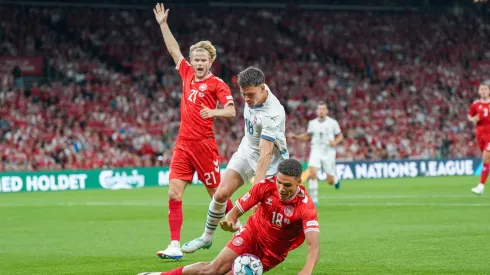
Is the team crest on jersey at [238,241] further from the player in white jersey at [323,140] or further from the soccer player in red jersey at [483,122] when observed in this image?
the soccer player in red jersey at [483,122]

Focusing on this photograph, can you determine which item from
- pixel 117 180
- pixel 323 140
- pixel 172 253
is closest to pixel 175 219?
pixel 172 253

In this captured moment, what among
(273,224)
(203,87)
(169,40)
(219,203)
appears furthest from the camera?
(169,40)

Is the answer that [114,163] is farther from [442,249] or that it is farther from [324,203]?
[442,249]

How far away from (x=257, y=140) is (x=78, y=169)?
2370 centimetres

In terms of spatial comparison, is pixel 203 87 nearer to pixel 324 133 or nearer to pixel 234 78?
pixel 324 133

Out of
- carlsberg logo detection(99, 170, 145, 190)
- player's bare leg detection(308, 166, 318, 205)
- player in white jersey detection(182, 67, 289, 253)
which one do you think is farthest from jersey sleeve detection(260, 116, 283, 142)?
carlsberg logo detection(99, 170, 145, 190)

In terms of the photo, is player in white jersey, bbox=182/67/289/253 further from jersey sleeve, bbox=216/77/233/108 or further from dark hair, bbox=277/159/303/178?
dark hair, bbox=277/159/303/178

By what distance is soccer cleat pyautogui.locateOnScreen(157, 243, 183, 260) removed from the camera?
37.8ft

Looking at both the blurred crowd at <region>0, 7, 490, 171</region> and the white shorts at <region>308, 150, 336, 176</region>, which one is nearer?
the white shorts at <region>308, 150, 336, 176</region>

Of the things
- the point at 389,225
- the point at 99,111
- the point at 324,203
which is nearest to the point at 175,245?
the point at 389,225

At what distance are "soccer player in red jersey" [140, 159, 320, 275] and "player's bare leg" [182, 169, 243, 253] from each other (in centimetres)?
238

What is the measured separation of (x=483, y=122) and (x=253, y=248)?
1590 cm

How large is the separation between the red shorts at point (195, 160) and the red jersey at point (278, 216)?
318 centimetres

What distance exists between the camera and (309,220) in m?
8.71
